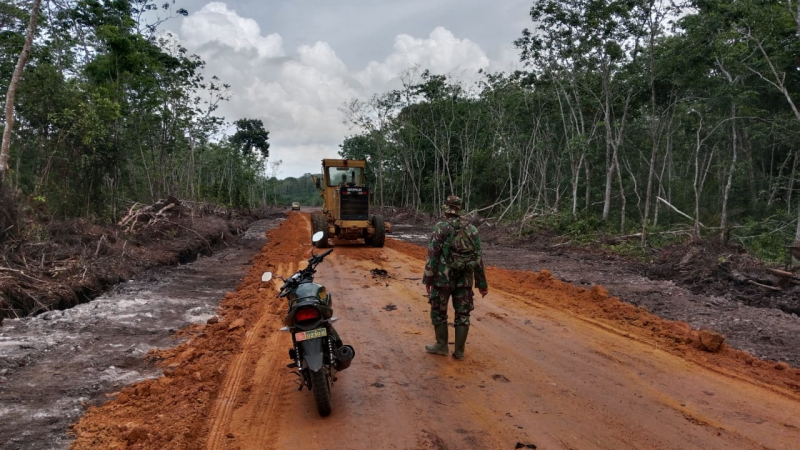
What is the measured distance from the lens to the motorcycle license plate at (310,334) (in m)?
3.85

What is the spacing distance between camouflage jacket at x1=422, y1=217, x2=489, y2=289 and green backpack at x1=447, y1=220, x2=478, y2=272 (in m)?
0.04

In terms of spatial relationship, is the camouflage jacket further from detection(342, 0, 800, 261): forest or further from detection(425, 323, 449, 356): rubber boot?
detection(342, 0, 800, 261): forest

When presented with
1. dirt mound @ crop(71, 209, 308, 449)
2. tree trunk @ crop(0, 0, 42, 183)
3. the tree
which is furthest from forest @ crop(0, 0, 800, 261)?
the tree

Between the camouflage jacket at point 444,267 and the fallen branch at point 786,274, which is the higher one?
the camouflage jacket at point 444,267

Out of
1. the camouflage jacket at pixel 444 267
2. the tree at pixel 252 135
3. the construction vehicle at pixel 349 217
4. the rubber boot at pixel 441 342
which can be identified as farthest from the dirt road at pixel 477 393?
the tree at pixel 252 135

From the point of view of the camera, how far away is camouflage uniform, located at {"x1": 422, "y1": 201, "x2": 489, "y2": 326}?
17.2ft

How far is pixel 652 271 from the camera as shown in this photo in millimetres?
10484

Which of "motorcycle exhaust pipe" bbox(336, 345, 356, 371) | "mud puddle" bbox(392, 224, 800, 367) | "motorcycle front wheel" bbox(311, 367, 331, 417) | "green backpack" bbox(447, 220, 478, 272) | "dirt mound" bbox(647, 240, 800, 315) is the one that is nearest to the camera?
"motorcycle front wheel" bbox(311, 367, 331, 417)

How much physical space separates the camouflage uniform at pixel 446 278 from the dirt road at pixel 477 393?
0.51 m

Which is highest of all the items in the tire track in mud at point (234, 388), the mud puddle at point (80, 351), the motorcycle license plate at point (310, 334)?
the motorcycle license plate at point (310, 334)

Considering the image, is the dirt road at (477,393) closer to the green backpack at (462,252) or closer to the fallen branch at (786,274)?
the green backpack at (462,252)

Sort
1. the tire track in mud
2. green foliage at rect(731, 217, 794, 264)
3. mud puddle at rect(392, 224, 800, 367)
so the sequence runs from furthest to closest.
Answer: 1. green foliage at rect(731, 217, 794, 264)
2. mud puddle at rect(392, 224, 800, 367)
3. the tire track in mud

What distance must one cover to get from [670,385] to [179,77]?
23168mm

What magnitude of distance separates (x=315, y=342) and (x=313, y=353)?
0.28 ft
